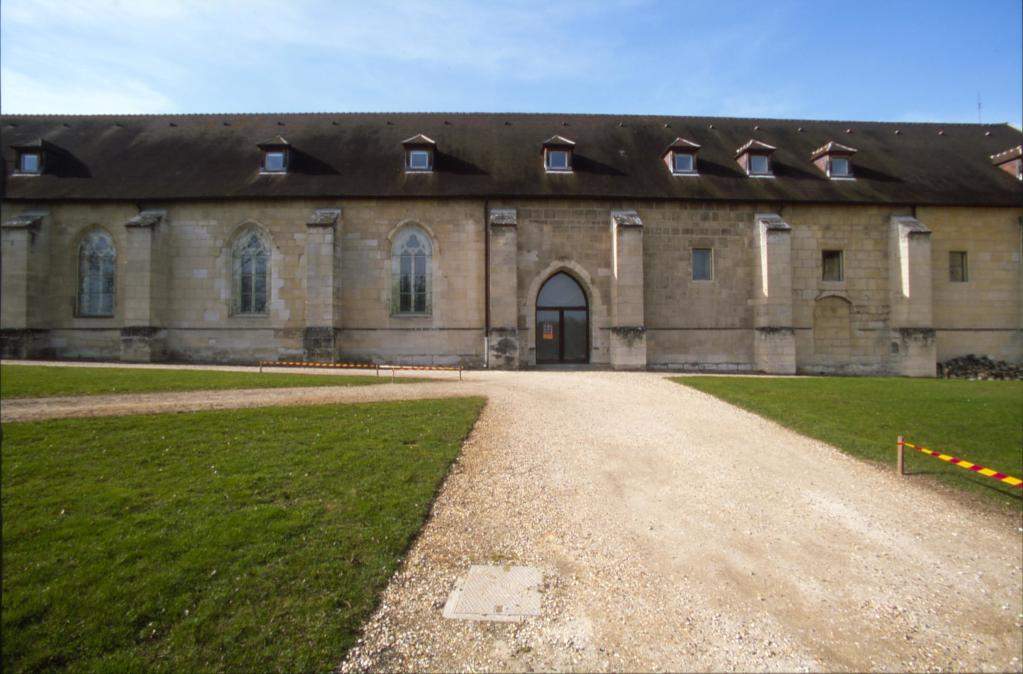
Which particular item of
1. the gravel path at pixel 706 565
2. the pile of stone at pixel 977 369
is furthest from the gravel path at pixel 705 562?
the pile of stone at pixel 977 369

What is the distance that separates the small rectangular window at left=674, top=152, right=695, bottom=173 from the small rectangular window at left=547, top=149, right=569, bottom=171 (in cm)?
505

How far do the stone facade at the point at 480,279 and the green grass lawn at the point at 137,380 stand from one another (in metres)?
4.68

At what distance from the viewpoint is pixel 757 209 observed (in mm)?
21625

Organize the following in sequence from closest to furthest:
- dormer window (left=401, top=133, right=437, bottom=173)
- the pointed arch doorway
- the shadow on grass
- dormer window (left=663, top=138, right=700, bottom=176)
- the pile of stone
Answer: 1. the shadow on grass
2. the pile of stone
3. the pointed arch doorway
4. dormer window (left=401, top=133, right=437, bottom=173)
5. dormer window (left=663, top=138, right=700, bottom=176)

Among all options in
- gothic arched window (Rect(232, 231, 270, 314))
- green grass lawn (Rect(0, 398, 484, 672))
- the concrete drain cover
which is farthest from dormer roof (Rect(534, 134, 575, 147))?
the concrete drain cover

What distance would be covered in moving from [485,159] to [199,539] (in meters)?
20.4

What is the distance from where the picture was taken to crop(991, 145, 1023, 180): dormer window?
914 inches

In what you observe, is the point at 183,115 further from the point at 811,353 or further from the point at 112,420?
the point at 811,353

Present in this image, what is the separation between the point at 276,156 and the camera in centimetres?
2205

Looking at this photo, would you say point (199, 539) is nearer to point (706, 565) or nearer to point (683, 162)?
point (706, 565)

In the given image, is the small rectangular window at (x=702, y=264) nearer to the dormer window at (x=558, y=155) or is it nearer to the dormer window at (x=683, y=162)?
the dormer window at (x=683, y=162)

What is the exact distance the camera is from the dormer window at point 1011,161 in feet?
76.1

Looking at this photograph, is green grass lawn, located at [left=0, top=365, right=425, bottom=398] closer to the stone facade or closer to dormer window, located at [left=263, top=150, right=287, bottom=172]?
the stone facade

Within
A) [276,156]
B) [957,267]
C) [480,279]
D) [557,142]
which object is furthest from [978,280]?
[276,156]
